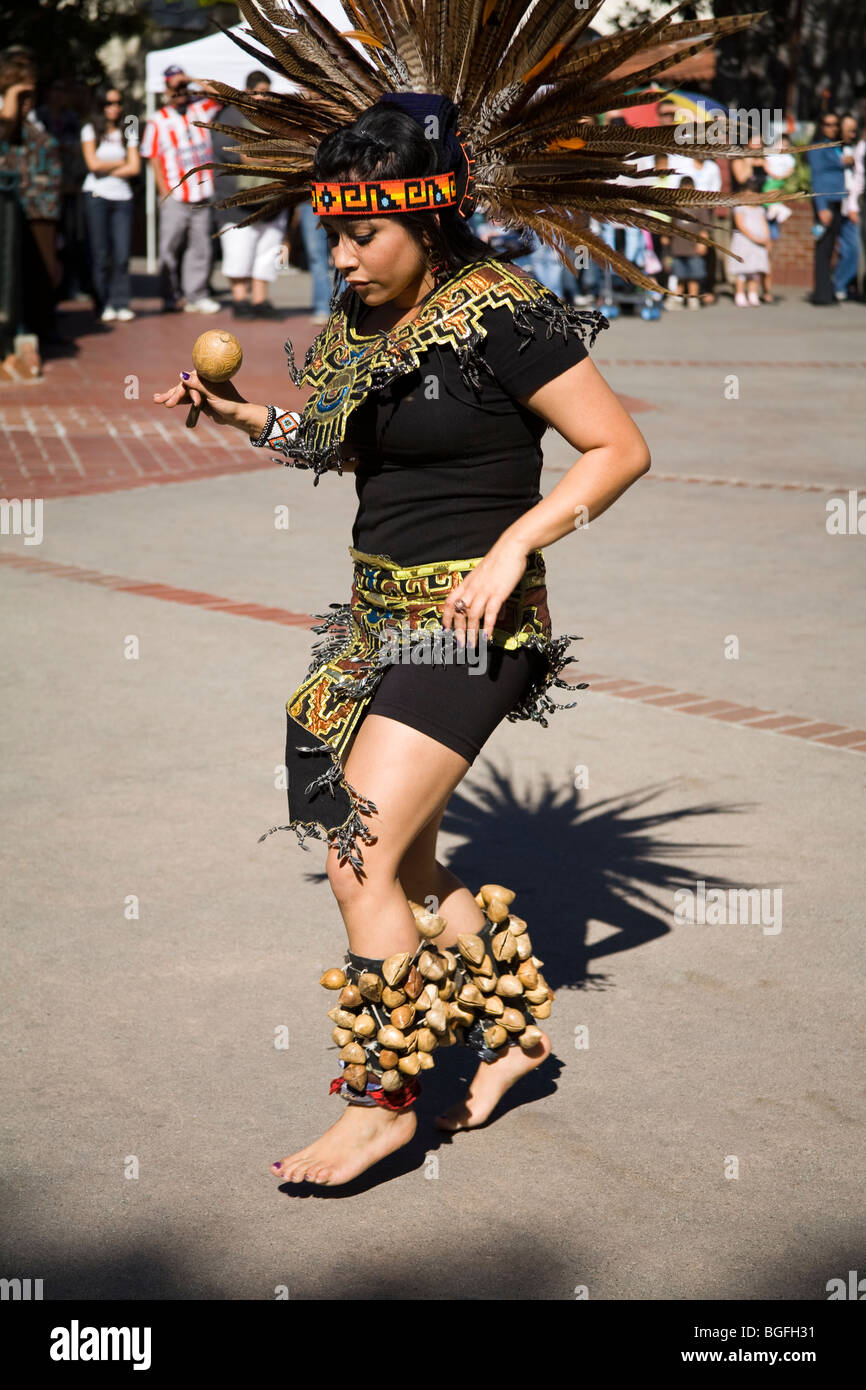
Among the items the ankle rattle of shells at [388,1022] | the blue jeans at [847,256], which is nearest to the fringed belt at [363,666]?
the ankle rattle of shells at [388,1022]

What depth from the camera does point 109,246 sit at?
18484 mm

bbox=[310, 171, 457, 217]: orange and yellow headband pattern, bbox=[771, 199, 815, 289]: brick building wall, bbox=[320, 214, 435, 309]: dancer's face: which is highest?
bbox=[771, 199, 815, 289]: brick building wall

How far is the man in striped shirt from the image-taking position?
1775 cm

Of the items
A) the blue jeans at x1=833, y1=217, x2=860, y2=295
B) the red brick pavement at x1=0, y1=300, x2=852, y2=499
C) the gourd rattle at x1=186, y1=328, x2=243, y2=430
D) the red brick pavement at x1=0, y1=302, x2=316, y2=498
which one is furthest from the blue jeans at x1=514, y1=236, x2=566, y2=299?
the gourd rattle at x1=186, y1=328, x2=243, y2=430

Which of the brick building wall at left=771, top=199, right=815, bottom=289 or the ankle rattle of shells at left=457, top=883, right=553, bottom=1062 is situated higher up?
the brick building wall at left=771, top=199, right=815, bottom=289

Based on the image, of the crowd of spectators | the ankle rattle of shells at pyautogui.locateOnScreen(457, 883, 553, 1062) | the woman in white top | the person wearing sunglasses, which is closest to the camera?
the ankle rattle of shells at pyautogui.locateOnScreen(457, 883, 553, 1062)

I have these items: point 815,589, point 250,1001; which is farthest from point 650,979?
point 815,589

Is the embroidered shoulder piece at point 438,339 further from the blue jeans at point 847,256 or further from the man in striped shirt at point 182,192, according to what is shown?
the blue jeans at point 847,256

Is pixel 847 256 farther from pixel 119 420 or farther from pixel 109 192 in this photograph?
pixel 119 420

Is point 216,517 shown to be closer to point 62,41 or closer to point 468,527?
point 468,527

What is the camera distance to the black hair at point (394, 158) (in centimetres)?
293

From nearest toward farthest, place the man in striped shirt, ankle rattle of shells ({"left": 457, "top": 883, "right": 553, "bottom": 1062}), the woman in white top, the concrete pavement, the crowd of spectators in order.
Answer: the concrete pavement, ankle rattle of shells ({"left": 457, "top": 883, "right": 553, "bottom": 1062}), the crowd of spectators, the man in striped shirt, the woman in white top

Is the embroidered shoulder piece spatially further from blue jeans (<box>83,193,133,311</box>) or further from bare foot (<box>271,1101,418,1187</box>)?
blue jeans (<box>83,193,133,311</box>)

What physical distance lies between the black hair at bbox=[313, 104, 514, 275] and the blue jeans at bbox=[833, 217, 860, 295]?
2039cm
